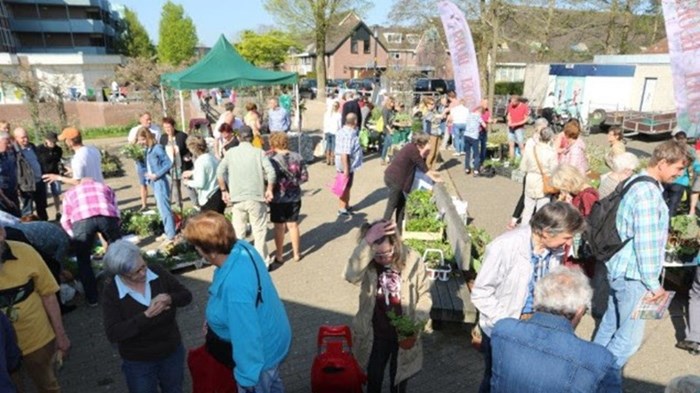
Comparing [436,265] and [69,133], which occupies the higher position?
[69,133]

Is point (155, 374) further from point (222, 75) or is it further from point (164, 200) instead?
point (222, 75)

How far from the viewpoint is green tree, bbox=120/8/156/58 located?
2474 inches

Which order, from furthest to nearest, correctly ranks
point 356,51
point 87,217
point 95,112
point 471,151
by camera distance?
point 356,51 < point 95,112 < point 471,151 < point 87,217

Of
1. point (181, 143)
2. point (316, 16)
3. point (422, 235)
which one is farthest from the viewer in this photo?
point (316, 16)

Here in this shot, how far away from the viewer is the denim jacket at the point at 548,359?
1.88 m

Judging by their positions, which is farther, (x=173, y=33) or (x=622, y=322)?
(x=173, y=33)

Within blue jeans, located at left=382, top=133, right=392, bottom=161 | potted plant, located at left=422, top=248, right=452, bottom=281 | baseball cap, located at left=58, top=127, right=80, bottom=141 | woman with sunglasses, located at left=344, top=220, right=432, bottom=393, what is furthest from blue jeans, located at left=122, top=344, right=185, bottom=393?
blue jeans, located at left=382, top=133, right=392, bottom=161

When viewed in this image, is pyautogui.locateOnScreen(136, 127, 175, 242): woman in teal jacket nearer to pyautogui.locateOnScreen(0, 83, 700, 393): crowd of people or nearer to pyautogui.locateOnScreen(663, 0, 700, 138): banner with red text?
pyautogui.locateOnScreen(0, 83, 700, 393): crowd of people

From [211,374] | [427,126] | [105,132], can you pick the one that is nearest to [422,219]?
[211,374]

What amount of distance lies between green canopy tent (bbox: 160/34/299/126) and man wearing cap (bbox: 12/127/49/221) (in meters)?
3.36

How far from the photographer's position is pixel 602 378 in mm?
1871

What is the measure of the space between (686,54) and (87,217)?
8.27 m

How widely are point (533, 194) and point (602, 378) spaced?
194 inches

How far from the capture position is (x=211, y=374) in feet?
9.66
